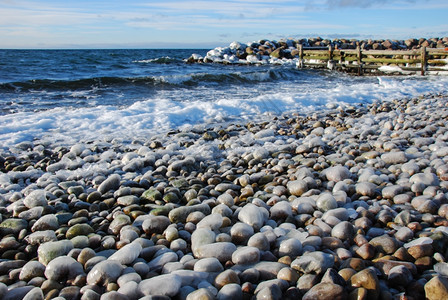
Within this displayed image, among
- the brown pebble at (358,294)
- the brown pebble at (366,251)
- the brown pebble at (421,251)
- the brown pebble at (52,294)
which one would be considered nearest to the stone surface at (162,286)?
the brown pebble at (52,294)

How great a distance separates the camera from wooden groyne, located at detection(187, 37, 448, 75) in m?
12.7

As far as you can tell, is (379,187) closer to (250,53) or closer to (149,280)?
(149,280)

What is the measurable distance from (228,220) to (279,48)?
23.6m

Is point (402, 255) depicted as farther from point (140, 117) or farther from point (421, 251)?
point (140, 117)

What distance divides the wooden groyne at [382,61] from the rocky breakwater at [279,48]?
4971 millimetres

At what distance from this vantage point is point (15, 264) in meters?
1.68

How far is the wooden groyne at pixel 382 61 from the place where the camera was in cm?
1250

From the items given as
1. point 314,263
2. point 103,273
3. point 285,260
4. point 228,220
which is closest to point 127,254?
point 103,273

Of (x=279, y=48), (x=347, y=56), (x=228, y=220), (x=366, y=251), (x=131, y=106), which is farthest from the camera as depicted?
(x=279, y=48)

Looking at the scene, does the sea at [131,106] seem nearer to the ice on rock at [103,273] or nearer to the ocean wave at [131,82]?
the ocean wave at [131,82]

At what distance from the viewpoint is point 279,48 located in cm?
2400

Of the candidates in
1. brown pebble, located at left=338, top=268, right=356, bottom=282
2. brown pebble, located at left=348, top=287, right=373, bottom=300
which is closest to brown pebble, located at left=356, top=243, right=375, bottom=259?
brown pebble, located at left=338, top=268, right=356, bottom=282

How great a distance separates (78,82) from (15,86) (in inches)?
71.8

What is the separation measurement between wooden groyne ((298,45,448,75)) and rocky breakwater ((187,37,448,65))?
497cm
